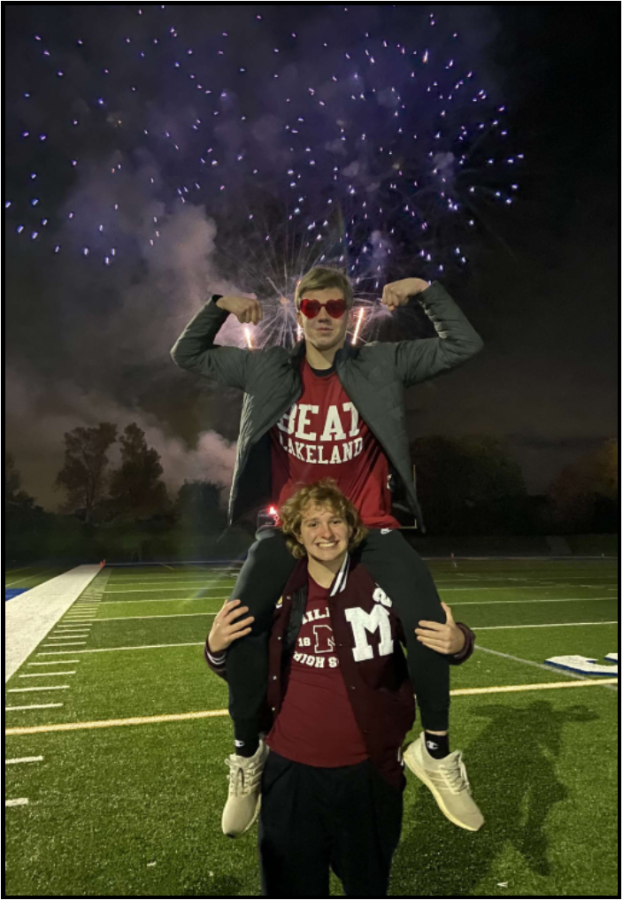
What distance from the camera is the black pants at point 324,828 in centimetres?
217

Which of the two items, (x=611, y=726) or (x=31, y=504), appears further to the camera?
(x=31, y=504)

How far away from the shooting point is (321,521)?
7.12 feet

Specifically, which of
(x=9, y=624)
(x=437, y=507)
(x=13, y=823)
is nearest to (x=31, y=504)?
(x=437, y=507)

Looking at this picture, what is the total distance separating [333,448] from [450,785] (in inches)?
52.1

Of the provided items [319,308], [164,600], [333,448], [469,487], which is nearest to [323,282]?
[319,308]

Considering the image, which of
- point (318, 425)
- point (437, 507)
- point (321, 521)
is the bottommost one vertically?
point (437, 507)

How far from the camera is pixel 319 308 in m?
2.35

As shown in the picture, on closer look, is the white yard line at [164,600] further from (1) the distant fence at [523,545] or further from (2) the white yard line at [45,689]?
(1) the distant fence at [523,545]

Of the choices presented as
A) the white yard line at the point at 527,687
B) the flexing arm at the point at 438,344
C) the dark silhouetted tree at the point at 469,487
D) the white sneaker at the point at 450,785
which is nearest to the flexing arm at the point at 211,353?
the flexing arm at the point at 438,344

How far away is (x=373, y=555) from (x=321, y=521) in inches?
11.2

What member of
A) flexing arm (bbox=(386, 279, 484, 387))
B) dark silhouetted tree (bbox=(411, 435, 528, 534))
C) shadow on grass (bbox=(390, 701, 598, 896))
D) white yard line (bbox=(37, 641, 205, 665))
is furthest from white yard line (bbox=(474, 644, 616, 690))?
dark silhouetted tree (bbox=(411, 435, 528, 534))

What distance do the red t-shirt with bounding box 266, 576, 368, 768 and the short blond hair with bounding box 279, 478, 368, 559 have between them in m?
0.18

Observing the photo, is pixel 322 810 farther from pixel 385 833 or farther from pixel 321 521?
pixel 321 521

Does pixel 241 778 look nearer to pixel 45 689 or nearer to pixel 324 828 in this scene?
pixel 324 828
